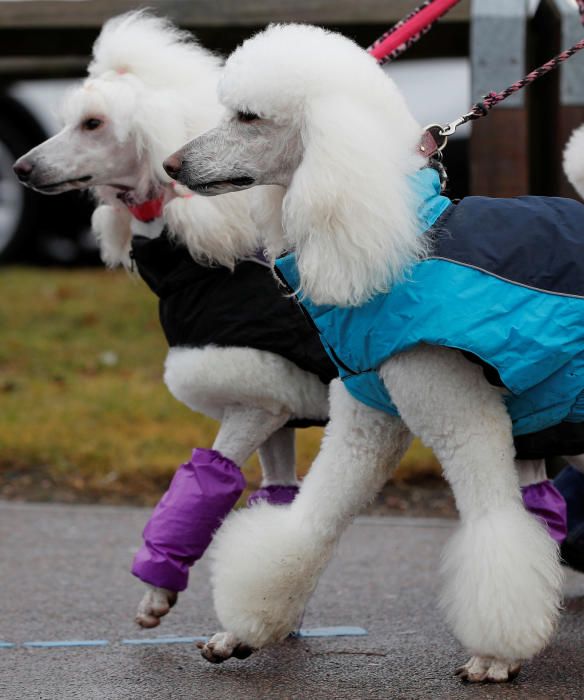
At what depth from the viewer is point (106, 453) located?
213 inches

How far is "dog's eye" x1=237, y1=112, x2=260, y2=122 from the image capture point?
3.00 m

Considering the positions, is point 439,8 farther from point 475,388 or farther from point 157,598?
point 157,598

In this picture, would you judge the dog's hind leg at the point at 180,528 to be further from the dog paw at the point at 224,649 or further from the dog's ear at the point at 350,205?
the dog's ear at the point at 350,205

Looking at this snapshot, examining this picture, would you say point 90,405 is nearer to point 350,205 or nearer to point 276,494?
point 276,494

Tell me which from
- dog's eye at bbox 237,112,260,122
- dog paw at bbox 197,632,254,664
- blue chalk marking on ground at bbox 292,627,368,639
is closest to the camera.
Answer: dog's eye at bbox 237,112,260,122

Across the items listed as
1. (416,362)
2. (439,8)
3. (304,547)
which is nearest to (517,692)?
(304,547)

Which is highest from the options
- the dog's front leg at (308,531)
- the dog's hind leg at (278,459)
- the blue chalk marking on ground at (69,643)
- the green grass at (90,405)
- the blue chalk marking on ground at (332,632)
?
the dog's front leg at (308,531)

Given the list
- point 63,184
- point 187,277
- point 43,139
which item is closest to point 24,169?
point 63,184

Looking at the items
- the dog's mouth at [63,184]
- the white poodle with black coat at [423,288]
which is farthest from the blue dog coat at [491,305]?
the dog's mouth at [63,184]

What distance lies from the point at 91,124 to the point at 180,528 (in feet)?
4.16

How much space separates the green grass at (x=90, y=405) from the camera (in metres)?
5.28

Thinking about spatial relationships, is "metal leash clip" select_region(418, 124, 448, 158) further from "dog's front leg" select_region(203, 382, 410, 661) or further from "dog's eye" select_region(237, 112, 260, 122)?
"dog's front leg" select_region(203, 382, 410, 661)

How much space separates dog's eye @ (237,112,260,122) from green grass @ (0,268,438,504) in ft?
4.54

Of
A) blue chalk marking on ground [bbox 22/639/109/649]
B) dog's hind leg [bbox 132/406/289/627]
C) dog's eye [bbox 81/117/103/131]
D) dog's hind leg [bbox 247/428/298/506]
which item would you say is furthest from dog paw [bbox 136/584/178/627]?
dog's eye [bbox 81/117/103/131]
